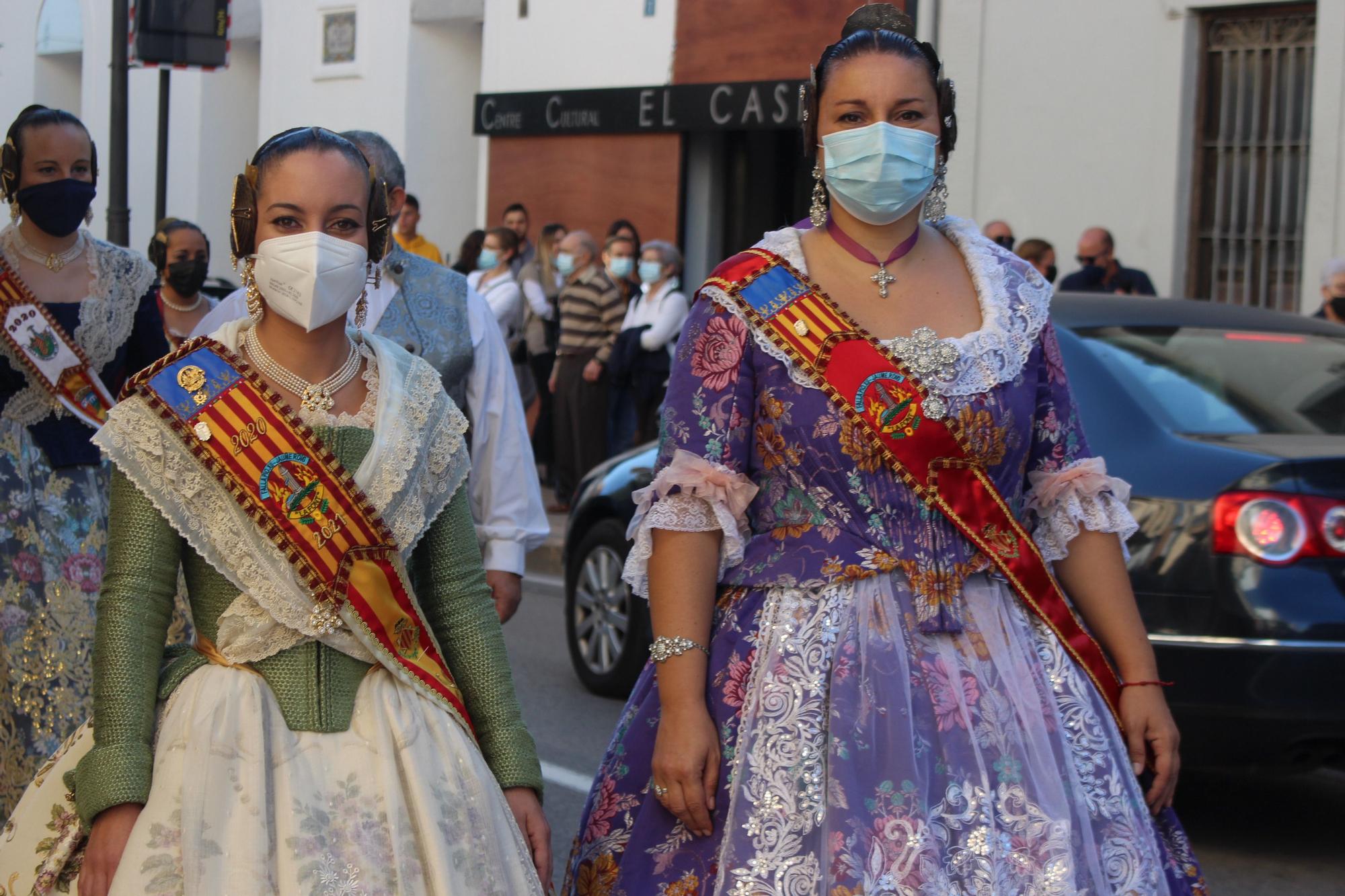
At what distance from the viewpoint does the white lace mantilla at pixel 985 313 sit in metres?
3.25

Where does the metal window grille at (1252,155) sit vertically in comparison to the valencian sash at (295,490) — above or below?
above

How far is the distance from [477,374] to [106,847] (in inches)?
75.4

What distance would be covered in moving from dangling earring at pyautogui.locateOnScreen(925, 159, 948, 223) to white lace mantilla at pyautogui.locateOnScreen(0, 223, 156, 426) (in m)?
2.75

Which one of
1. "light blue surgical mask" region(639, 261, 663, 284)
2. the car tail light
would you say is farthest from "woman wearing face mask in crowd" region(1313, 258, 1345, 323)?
the car tail light

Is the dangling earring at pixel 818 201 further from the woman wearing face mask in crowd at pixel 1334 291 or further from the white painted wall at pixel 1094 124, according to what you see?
the white painted wall at pixel 1094 124

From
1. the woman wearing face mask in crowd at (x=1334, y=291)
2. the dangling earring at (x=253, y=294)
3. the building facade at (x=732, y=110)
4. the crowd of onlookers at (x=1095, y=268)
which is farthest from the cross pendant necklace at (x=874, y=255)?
the building facade at (x=732, y=110)

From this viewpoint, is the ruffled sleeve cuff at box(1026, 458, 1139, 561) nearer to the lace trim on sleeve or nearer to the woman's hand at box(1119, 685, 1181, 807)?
the woman's hand at box(1119, 685, 1181, 807)

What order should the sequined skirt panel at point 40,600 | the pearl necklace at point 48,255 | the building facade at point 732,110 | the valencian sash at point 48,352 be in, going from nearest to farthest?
the sequined skirt panel at point 40,600 < the valencian sash at point 48,352 < the pearl necklace at point 48,255 < the building facade at point 732,110

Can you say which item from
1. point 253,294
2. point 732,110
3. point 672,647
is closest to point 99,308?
point 253,294

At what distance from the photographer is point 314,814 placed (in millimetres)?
2840

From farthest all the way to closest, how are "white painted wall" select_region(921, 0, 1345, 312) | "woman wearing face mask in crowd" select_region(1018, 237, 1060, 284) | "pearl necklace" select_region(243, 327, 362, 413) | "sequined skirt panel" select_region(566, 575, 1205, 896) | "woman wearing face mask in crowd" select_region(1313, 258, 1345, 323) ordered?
"white painted wall" select_region(921, 0, 1345, 312) → "woman wearing face mask in crowd" select_region(1018, 237, 1060, 284) → "woman wearing face mask in crowd" select_region(1313, 258, 1345, 323) → "pearl necklace" select_region(243, 327, 362, 413) → "sequined skirt panel" select_region(566, 575, 1205, 896)

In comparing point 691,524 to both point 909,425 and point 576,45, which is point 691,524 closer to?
point 909,425

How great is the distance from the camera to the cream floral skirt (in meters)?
2.78

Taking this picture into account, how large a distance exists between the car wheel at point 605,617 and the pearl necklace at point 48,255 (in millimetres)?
3097
